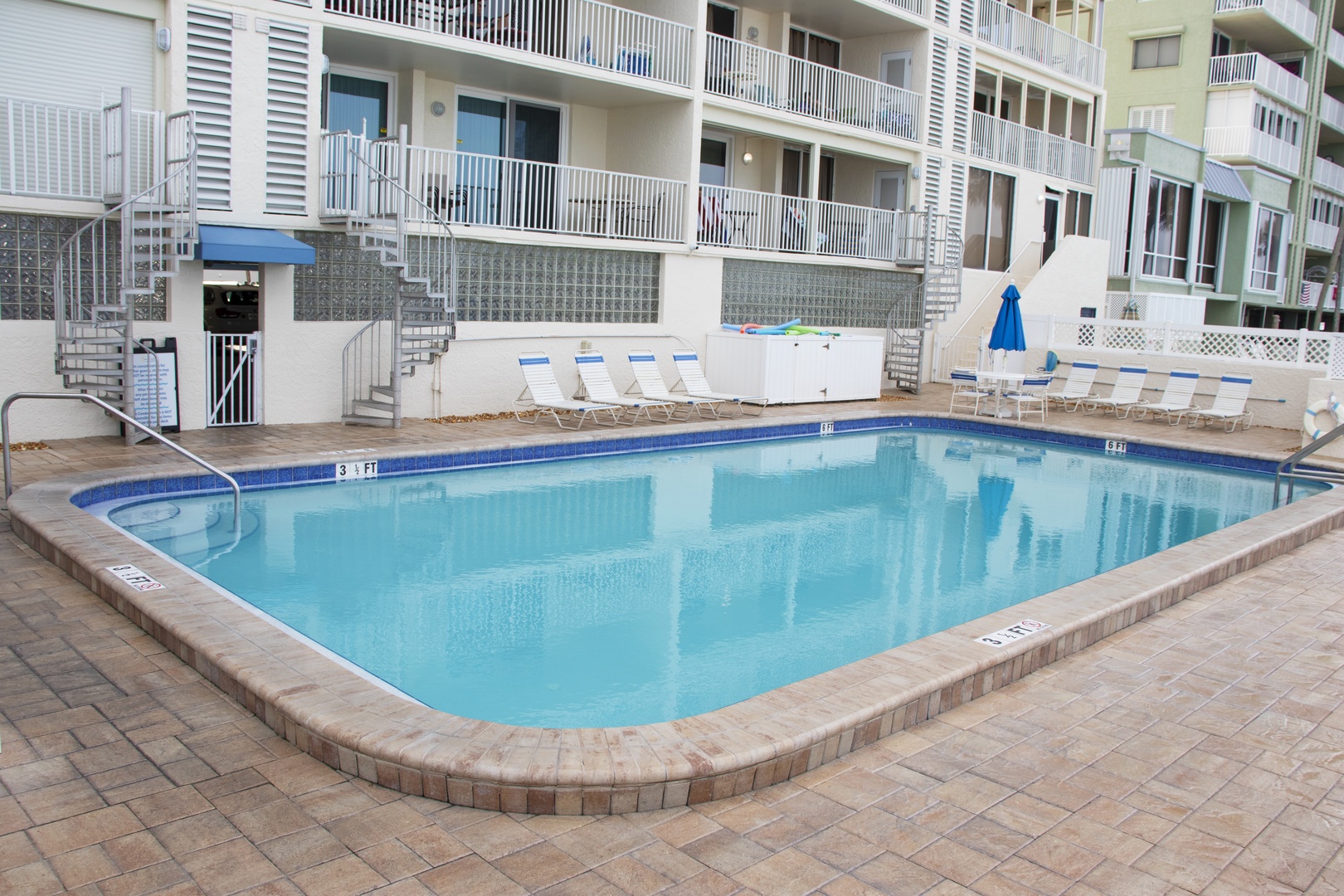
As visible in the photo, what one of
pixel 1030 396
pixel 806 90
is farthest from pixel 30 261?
pixel 1030 396

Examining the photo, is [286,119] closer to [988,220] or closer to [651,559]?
[651,559]

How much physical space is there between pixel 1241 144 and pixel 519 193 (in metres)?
22.7

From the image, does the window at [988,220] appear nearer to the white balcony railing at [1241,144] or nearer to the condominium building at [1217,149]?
the condominium building at [1217,149]

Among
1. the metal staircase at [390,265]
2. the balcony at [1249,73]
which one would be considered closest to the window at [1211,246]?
the balcony at [1249,73]

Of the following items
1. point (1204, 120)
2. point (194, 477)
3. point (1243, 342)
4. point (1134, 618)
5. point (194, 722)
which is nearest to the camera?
point (194, 722)

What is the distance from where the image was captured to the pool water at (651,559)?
5.68m

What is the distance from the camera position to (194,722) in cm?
409

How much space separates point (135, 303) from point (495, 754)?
336 inches

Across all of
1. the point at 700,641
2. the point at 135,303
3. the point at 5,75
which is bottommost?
the point at 700,641

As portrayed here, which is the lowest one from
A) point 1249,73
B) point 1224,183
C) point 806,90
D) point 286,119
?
point 286,119

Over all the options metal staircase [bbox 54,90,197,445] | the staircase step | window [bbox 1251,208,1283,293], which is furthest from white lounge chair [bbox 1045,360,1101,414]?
window [bbox 1251,208,1283,293]

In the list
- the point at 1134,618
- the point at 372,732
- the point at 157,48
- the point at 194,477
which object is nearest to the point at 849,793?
the point at 372,732

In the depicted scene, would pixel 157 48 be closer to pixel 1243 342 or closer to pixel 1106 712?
pixel 1106 712

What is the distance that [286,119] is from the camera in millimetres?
11078
